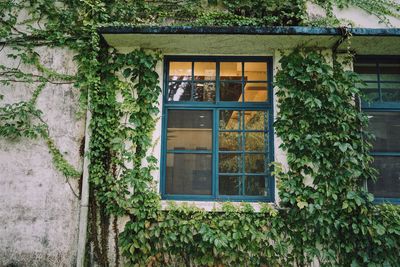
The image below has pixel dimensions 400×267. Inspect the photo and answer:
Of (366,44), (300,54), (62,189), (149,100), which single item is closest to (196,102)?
(149,100)

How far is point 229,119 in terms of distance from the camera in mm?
4801

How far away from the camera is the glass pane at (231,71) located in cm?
493

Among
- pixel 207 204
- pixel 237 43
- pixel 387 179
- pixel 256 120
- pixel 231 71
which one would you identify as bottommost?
pixel 207 204

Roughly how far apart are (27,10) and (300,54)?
4115 millimetres

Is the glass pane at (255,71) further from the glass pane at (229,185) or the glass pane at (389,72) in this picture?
the glass pane at (389,72)

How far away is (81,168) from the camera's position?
458 cm

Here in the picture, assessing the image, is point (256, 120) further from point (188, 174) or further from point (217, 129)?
point (188, 174)

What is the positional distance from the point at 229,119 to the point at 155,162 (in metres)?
1.26

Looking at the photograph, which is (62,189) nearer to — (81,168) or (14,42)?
(81,168)

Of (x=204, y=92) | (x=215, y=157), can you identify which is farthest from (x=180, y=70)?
(x=215, y=157)

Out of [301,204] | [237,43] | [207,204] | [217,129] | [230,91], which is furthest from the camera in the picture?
[230,91]

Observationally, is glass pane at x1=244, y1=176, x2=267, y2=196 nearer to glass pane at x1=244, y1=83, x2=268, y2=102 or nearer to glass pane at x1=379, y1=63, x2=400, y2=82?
glass pane at x1=244, y1=83, x2=268, y2=102

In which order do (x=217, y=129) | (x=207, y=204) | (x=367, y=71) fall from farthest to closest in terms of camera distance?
(x=367, y=71) → (x=217, y=129) → (x=207, y=204)

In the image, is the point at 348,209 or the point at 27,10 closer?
the point at 348,209
